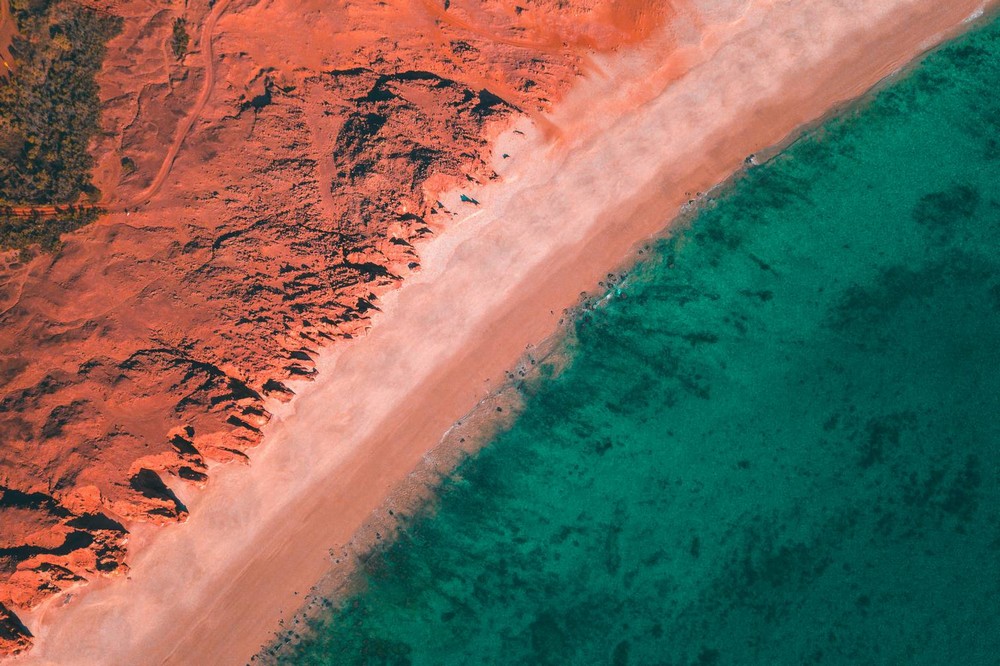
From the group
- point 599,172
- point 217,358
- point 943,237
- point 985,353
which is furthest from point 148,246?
point 985,353

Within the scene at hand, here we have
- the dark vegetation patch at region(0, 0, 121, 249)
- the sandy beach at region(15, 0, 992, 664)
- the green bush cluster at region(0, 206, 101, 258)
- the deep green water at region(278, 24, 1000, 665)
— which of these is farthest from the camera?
the deep green water at region(278, 24, 1000, 665)

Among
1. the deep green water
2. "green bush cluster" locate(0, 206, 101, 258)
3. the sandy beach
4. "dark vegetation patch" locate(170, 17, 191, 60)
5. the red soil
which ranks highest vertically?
"dark vegetation patch" locate(170, 17, 191, 60)

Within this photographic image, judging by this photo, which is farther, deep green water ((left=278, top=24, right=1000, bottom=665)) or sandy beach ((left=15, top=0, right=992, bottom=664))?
deep green water ((left=278, top=24, right=1000, bottom=665))

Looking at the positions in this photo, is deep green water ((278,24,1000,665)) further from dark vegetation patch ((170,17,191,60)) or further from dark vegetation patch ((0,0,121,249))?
dark vegetation patch ((0,0,121,249))

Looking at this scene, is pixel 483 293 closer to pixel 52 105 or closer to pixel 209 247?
pixel 209 247

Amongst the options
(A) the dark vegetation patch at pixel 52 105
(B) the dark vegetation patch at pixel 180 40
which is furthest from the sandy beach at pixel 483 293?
(A) the dark vegetation patch at pixel 52 105

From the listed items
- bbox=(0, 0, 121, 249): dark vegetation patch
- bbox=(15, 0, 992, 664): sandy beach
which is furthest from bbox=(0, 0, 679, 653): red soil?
bbox=(15, 0, 992, 664): sandy beach

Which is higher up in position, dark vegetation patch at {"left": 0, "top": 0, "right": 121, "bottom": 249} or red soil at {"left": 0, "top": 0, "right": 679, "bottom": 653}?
dark vegetation patch at {"left": 0, "top": 0, "right": 121, "bottom": 249}
